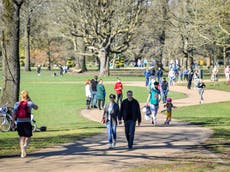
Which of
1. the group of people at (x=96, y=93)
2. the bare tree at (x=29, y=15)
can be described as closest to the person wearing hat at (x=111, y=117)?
the group of people at (x=96, y=93)

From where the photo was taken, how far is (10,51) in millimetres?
19594

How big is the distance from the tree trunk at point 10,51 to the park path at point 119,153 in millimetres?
4065

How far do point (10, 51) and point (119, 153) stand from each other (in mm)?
7555

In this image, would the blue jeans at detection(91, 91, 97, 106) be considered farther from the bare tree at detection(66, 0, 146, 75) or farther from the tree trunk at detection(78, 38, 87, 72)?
the tree trunk at detection(78, 38, 87, 72)

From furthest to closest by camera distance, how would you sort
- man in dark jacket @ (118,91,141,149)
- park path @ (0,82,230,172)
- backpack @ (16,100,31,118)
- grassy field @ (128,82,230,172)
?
1. man in dark jacket @ (118,91,141,149)
2. backpack @ (16,100,31,118)
3. park path @ (0,82,230,172)
4. grassy field @ (128,82,230,172)

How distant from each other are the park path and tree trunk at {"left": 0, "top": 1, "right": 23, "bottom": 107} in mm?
4065

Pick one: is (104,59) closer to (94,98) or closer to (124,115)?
(94,98)

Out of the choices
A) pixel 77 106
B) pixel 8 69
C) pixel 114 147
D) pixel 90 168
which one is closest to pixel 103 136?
pixel 114 147

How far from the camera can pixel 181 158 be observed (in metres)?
13.1

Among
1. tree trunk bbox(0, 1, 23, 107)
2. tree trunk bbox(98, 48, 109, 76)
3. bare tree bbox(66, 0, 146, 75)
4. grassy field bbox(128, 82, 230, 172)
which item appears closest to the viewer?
grassy field bbox(128, 82, 230, 172)

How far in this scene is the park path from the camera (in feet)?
39.1

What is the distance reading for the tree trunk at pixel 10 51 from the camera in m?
19.1

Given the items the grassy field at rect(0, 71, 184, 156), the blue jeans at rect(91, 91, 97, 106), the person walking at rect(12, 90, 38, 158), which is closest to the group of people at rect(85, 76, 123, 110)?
the blue jeans at rect(91, 91, 97, 106)

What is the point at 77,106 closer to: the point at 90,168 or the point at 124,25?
the point at 90,168
